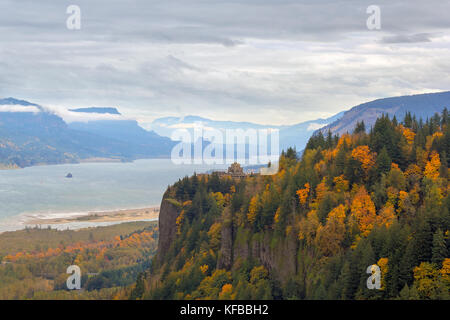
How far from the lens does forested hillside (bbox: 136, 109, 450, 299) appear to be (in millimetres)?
45375

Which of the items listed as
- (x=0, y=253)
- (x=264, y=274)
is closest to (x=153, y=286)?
(x=264, y=274)

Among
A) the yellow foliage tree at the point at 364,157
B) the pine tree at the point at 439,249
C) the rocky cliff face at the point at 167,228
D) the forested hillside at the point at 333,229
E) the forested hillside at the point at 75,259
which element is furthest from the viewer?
the forested hillside at the point at 75,259

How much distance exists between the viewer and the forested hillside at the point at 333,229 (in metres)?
45.4

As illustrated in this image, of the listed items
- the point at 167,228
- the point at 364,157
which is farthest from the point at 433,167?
the point at 167,228

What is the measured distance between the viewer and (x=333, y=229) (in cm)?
5241

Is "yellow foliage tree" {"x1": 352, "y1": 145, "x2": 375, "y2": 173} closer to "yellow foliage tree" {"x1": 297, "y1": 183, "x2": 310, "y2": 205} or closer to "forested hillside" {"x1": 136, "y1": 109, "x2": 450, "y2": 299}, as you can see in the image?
"forested hillside" {"x1": 136, "y1": 109, "x2": 450, "y2": 299}

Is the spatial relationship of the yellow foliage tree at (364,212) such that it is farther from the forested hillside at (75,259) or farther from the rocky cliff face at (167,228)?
the forested hillside at (75,259)

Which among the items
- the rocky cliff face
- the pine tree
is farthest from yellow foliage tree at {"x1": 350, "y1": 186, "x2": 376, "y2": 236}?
the rocky cliff face

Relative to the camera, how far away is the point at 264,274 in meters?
57.9

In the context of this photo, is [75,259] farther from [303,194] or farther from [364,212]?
[364,212]

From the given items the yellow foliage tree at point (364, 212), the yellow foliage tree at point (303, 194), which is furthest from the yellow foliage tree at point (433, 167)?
the yellow foliage tree at point (303, 194)

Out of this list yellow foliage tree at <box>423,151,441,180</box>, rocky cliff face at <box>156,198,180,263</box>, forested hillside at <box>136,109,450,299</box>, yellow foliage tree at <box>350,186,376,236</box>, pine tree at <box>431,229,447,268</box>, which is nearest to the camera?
pine tree at <box>431,229,447,268</box>

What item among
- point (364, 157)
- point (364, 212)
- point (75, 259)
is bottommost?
point (75, 259)

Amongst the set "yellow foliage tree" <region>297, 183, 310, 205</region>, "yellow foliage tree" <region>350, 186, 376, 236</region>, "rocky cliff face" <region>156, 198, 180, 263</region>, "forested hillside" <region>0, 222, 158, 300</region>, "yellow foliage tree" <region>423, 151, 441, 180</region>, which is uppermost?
"yellow foliage tree" <region>423, 151, 441, 180</region>
